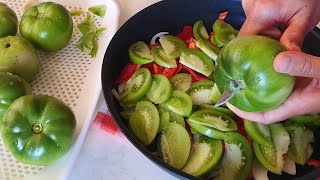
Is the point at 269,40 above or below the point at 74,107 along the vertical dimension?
above

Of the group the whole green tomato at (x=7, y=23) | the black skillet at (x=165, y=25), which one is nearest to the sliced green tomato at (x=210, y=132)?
the black skillet at (x=165, y=25)

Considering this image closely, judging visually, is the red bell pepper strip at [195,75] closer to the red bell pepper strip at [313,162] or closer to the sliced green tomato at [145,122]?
the sliced green tomato at [145,122]

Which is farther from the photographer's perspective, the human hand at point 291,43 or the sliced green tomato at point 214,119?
the sliced green tomato at point 214,119

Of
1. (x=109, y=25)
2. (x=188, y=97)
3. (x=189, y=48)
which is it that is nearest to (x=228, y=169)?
(x=188, y=97)

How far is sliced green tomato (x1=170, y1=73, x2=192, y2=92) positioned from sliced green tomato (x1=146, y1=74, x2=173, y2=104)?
0.08 ft

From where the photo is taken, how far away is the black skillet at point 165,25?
83cm

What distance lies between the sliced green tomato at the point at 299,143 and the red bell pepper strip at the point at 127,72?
0.36 metres

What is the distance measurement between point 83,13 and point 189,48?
1.10 ft

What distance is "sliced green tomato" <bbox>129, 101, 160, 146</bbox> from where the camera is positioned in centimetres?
79

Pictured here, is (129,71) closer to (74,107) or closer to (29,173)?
Result: (74,107)

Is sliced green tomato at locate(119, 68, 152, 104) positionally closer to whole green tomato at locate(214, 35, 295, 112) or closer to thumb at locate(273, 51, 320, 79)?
whole green tomato at locate(214, 35, 295, 112)

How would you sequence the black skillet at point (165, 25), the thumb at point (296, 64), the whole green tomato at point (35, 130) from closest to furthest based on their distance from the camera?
the thumb at point (296, 64)
the whole green tomato at point (35, 130)
the black skillet at point (165, 25)

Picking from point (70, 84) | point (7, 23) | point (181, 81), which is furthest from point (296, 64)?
point (7, 23)

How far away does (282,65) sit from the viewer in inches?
24.0
